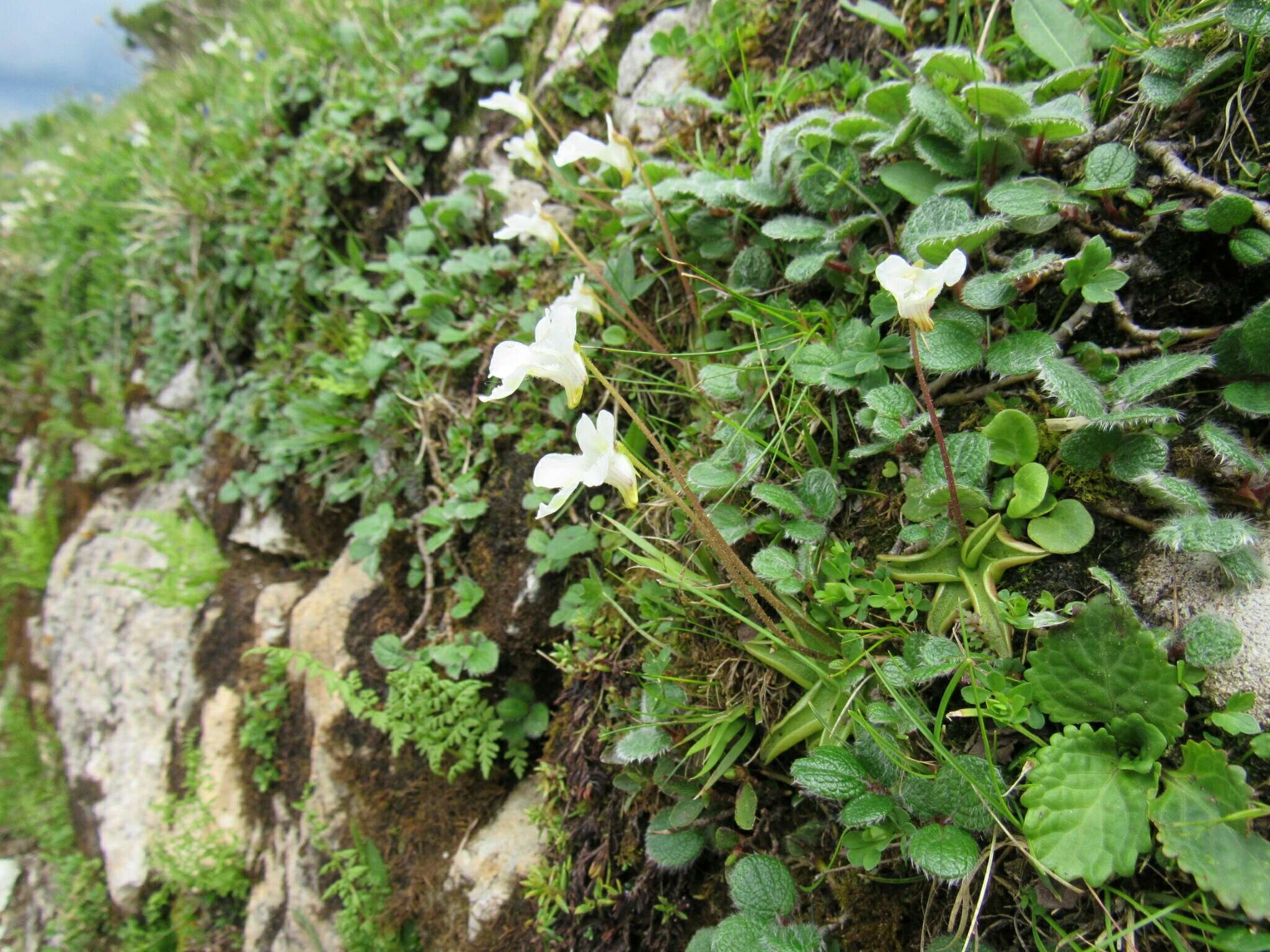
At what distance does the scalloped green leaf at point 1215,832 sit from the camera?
80cm

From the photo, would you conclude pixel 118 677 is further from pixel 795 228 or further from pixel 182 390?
pixel 795 228

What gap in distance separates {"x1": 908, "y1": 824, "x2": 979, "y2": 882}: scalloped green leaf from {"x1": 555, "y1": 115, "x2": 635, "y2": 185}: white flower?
59.9 inches

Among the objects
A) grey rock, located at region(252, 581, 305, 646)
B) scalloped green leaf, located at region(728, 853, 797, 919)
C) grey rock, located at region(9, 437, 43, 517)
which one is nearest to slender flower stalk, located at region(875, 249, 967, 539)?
scalloped green leaf, located at region(728, 853, 797, 919)

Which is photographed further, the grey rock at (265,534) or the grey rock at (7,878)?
the grey rock at (7,878)

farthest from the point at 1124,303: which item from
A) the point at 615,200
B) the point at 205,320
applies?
the point at 205,320

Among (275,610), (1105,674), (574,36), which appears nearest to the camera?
(1105,674)

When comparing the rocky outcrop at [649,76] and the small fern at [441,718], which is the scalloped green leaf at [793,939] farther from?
the rocky outcrop at [649,76]

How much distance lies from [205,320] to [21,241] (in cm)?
345

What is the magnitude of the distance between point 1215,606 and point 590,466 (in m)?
0.92

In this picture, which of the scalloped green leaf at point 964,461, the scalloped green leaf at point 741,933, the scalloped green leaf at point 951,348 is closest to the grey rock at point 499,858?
the scalloped green leaf at point 741,933

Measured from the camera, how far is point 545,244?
7.13 feet

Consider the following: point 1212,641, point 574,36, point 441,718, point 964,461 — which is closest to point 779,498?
point 964,461

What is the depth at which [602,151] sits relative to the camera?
5.61ft

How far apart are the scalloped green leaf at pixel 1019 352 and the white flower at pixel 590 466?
26.0 inches
